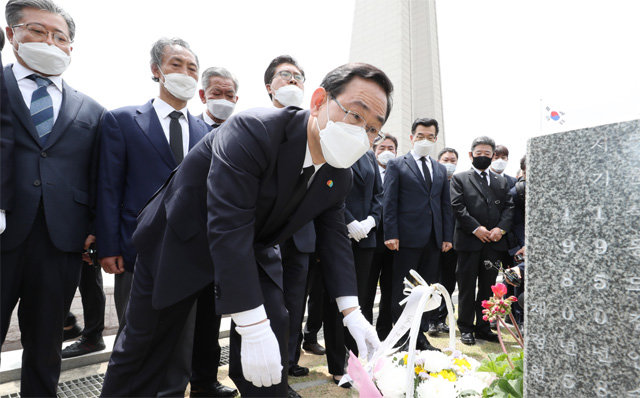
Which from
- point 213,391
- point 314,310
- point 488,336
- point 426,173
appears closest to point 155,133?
point 213,391

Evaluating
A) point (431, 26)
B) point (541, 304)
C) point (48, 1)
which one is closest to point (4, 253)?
point (48, 1)

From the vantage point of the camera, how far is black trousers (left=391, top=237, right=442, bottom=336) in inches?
153

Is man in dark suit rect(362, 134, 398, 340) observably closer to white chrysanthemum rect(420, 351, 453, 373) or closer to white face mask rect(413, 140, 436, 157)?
white face mask rect(413, 140, 436, 157)

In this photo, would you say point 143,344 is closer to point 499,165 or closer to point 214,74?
point 214,74

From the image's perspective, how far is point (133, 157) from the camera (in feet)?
7.85

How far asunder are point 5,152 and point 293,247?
1691mm

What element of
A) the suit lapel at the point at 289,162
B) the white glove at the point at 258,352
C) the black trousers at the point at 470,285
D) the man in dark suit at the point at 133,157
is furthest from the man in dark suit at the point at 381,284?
the white glove at the point at 258,352

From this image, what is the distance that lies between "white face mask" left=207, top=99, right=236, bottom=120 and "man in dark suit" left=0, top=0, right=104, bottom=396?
1171mm

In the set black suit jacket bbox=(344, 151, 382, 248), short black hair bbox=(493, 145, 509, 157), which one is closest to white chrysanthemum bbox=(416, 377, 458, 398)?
black suit jacket bbox=(344, 151, 382, 248)

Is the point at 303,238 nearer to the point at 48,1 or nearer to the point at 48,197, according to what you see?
the point at 48,197

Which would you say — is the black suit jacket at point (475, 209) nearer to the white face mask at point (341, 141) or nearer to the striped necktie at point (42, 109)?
the white face mask at point (341, 141)

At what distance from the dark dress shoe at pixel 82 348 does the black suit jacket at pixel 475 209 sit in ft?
13.0

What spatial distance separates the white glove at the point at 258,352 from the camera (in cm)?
133

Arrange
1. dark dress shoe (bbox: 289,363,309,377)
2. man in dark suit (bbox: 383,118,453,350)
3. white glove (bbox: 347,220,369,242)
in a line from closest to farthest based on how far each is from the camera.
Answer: dark dress shoe (bbox: 289,363,309,377) < white glove (bbox: 347,220,369,242) < man in dark suit (bbox: 383,118,453,350)
